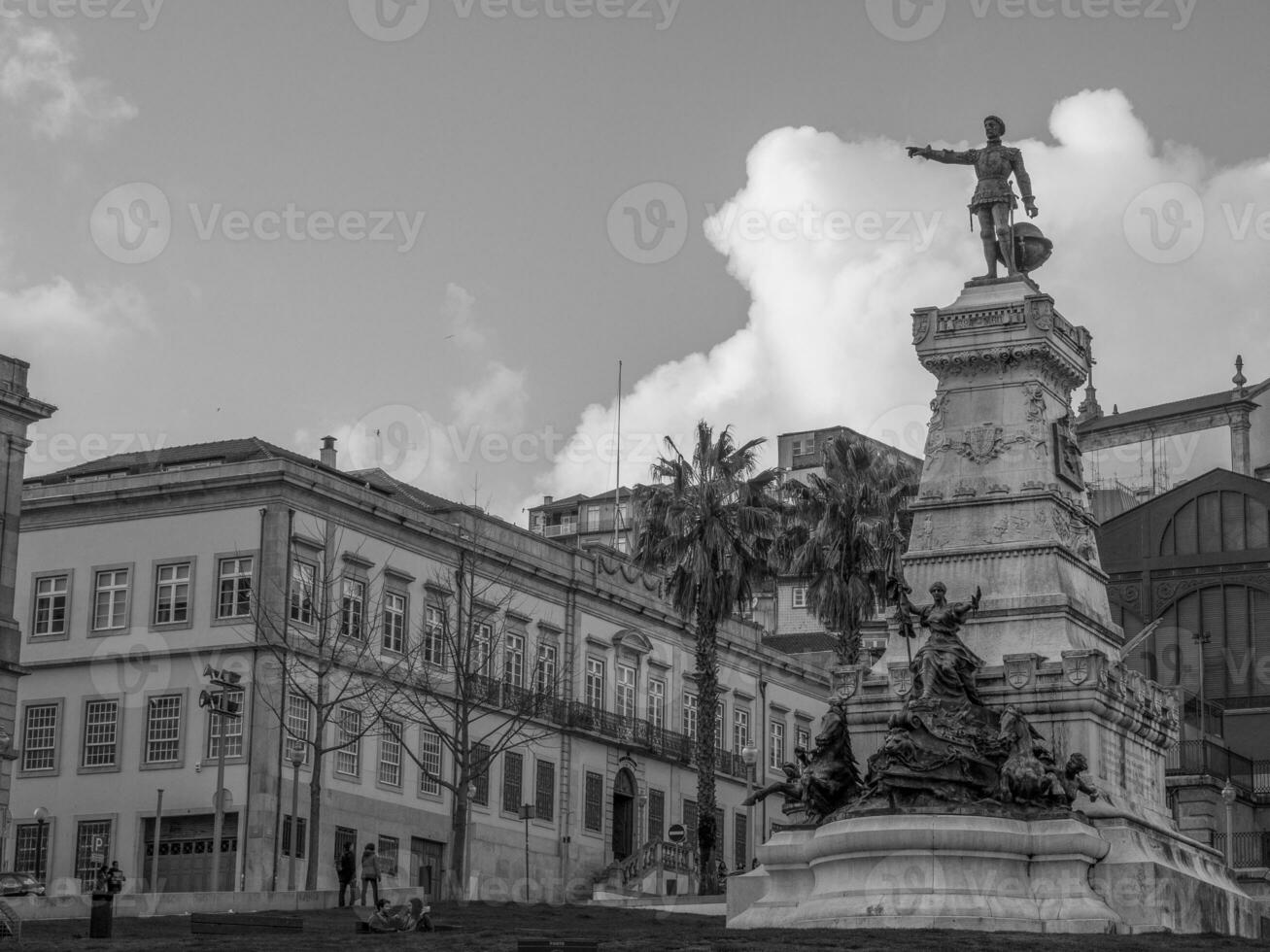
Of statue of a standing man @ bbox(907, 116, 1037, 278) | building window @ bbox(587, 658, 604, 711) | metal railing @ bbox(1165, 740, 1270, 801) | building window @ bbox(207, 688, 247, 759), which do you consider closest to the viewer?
statue of a standing man @ bbox(907, 116, 1037, 278)

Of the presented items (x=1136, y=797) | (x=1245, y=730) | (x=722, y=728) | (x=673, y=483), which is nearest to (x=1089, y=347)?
(x=1136, y=797)

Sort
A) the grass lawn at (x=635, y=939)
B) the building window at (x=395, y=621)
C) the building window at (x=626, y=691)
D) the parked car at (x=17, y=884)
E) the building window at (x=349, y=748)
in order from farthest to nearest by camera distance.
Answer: the building window at (x=626, y=691) < the building window at (x=395, y=621) < the building window at (x=349, y=748) < the parked car at (x=17, y=884) < the grass lawn at (x=635, y=939)

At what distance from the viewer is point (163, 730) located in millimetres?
63625

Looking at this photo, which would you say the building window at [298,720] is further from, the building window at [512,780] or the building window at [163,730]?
the building window at [512,780]

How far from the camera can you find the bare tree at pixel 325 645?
200 ft

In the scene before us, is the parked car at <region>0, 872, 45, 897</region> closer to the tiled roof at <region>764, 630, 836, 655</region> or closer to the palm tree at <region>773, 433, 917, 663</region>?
the palm tree at <region>773, 433, 917, 663</region>

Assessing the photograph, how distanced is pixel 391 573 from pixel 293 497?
4860mm

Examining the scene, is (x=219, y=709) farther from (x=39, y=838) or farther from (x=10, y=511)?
(x=39, y=838)

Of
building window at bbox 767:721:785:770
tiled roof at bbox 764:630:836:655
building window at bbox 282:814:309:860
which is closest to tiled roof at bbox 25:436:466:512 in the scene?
building window at bbox 282:814:309:860

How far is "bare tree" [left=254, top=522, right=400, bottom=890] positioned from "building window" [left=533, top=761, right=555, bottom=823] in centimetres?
A: 882

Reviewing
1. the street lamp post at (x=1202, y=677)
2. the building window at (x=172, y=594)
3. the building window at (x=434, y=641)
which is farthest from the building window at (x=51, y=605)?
the street lamp post at (x=1202, y=677)

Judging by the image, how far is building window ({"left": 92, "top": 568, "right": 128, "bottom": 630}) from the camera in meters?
65.3

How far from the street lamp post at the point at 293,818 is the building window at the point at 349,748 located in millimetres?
1449

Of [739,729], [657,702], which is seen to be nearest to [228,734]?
[657,702]
